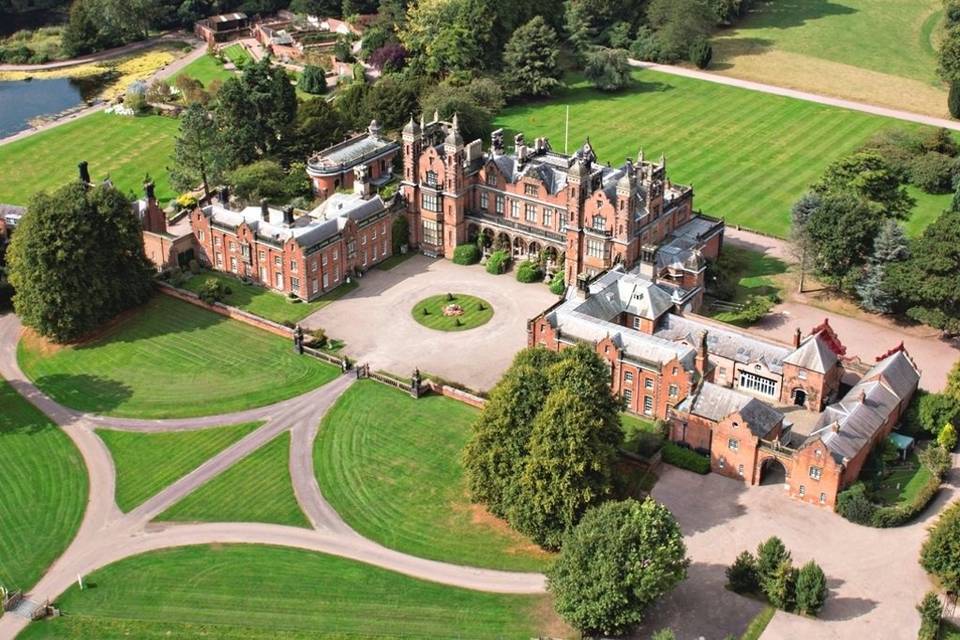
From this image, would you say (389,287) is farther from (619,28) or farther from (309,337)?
(619,28)

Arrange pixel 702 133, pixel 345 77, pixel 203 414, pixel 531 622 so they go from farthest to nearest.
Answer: pixel 345 77
pixel 702 133
pixel 203 414
pixel 531 622

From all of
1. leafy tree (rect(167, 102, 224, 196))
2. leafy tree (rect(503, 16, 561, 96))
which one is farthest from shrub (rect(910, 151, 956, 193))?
leafy tree (rect(167, 102, 224, 196))

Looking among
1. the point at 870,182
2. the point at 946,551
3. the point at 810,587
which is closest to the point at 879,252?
the point at 870,182

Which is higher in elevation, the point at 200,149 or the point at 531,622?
the point at 200,149

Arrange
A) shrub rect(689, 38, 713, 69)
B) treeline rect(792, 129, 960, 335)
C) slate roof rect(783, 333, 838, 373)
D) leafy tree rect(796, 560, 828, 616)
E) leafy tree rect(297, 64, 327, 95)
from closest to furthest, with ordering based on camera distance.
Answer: leafy tree rect(796, 560, 828, 616) < slate roof rect(783, 333, 838, 373) < treeline rect(792, 129, 960, 335) < leafy tree rect(297, 64, 327, 95) < shrub rect(689, 38, 713, 69)

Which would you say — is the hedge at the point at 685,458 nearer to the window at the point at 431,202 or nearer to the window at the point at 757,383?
the window at the point at 757,383

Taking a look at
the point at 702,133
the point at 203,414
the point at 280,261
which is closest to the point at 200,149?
the point at 280,261

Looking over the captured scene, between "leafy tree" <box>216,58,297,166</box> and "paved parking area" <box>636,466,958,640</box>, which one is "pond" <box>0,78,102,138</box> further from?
"paved parking area" <box>636,466,958,640</box>
